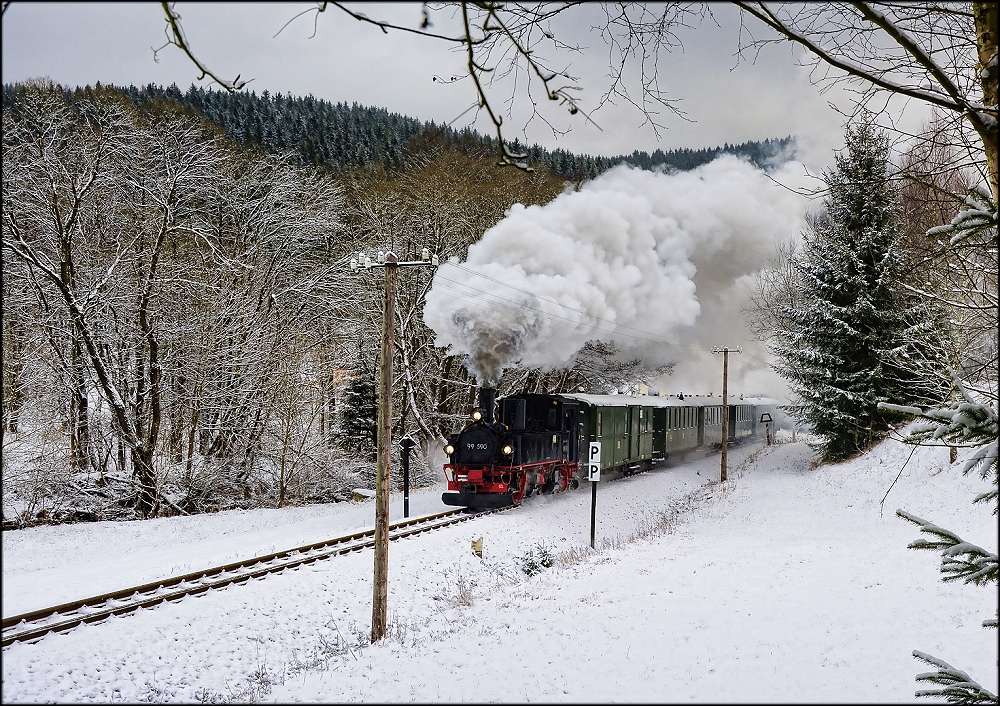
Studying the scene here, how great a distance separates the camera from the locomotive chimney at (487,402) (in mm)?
16328

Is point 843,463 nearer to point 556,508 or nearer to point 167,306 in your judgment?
point 556,508

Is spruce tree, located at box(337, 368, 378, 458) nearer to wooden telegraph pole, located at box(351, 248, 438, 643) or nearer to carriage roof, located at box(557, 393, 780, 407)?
carriage roof, located at box(557, 393, 780, 407)

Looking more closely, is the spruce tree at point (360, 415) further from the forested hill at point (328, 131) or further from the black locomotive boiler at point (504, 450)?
the forested hill at point (328, 131)

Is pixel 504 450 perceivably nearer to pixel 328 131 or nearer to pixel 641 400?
pixel 641 400

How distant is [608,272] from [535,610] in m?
14.5

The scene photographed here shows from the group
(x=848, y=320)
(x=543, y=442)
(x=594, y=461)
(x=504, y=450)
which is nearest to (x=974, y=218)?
(x=594, y=461)

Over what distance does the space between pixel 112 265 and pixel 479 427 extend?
10448 millimetres

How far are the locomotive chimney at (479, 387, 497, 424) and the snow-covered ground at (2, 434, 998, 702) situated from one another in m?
2.26

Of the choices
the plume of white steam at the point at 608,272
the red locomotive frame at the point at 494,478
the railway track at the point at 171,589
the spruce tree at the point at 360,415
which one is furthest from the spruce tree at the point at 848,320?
the spruce tree at the point at 360,415

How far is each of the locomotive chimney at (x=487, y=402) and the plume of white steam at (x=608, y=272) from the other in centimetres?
84

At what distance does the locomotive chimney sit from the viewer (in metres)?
16.3

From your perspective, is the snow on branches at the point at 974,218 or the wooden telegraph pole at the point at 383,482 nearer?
the snow on branches at the point at 974,218

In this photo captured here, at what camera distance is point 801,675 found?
6152 millimetres

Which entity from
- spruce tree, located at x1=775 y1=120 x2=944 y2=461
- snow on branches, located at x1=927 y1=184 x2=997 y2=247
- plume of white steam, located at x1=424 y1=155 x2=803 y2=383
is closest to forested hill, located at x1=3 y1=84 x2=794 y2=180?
plume of white steam, located at x1=424 y1=155 x2=803 y2=383
